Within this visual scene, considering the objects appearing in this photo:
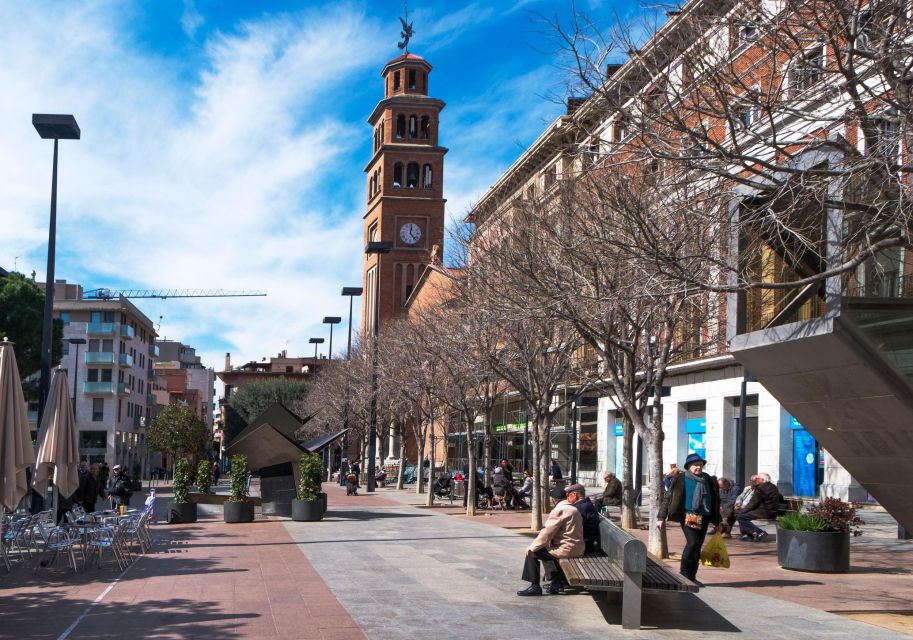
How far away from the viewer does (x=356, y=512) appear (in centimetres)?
2747

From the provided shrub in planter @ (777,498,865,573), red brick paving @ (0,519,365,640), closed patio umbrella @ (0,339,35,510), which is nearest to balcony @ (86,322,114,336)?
red brick paving @ (0,519,365,640)

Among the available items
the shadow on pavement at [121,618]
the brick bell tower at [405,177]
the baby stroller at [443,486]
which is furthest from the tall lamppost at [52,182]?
the brick bell tower at [405,177]

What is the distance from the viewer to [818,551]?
13719 mm

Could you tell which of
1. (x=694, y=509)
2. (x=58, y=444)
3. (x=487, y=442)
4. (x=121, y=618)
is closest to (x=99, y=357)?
(x=487, y=442)

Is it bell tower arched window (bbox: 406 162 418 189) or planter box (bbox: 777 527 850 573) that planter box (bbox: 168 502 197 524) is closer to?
planter box (bbox: 777 527 850 573)

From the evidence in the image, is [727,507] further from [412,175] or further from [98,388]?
[412,175]

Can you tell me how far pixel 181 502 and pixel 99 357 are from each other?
63965 mm

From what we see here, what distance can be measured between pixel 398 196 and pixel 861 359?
81.5 m

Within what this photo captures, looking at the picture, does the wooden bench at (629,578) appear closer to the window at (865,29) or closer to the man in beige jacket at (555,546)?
the man in beige jacket at (555,546)

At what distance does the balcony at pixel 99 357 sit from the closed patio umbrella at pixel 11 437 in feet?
239

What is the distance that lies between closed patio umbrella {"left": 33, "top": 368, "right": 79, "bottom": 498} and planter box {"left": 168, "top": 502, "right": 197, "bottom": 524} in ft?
16.7

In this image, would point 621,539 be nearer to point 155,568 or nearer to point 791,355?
point 791,355

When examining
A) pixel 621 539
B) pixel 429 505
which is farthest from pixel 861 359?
pixel 429 505

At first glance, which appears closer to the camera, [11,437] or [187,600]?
[187,600]
